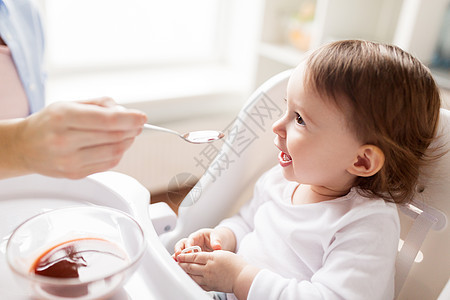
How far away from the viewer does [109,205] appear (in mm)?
750

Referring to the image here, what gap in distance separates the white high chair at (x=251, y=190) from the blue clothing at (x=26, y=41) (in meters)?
0.52

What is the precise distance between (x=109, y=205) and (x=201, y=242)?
18cm

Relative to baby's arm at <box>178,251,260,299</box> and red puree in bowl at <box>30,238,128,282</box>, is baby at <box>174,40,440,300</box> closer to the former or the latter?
baby's arm at <box>178,251,260,299</box>

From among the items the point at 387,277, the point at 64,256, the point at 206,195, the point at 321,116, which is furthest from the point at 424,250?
the point at 64,256

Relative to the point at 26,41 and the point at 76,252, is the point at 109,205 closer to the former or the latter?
the point at 76,252

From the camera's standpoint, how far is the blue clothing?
0.98 meters

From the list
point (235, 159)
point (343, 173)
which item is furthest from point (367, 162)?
point (235, 159)

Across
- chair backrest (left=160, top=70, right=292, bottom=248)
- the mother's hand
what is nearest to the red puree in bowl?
the mother's hand

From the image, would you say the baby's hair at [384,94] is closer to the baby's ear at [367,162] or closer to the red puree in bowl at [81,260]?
the baby's ear at [367,162]

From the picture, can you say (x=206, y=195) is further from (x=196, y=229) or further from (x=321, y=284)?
(x=321, y=284)

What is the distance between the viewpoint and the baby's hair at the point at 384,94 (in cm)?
60

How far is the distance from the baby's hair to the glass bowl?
0.35m

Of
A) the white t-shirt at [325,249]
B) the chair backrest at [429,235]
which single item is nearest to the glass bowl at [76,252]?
the white t-shirt at [325,249]

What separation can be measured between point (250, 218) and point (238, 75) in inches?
52.7
